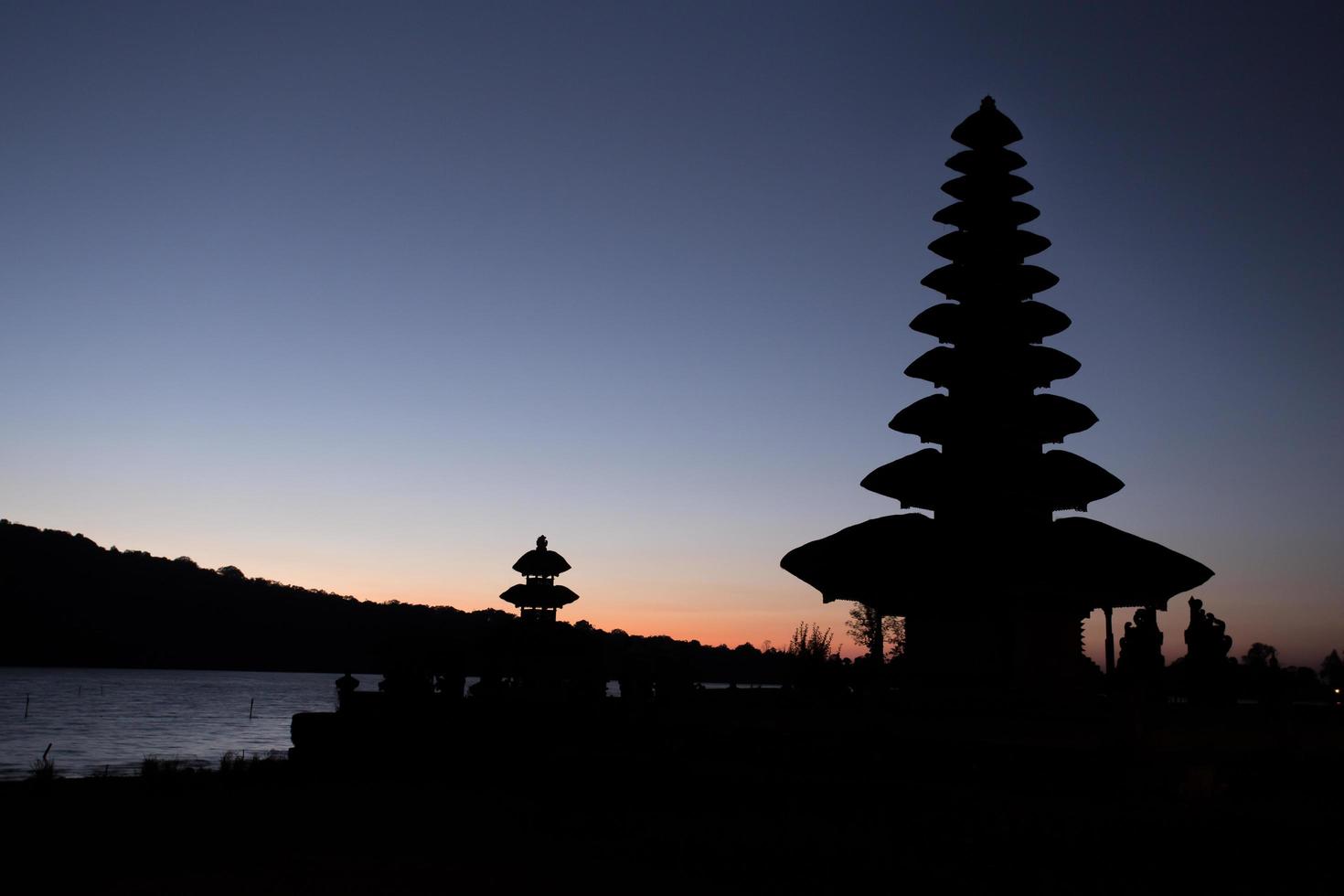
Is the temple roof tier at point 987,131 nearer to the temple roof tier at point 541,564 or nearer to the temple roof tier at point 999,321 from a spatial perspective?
the temple roof tier at point 999,321

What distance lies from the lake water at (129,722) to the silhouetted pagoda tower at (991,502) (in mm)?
25684

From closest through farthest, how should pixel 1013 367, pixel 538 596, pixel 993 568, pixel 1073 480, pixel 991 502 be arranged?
pixel 993 568 → pixel 1073 480 → pixel 991 502 → pixel 1013 367 → pixel 538 596

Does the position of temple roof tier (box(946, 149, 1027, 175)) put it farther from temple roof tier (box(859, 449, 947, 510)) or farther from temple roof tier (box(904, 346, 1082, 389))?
temple roof tier (box(859, 449, 947, 510))

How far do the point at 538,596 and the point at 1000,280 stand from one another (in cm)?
1744

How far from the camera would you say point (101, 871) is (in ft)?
44.4

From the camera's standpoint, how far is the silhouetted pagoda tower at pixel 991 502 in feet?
60.7

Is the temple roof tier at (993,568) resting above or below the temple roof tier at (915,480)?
below

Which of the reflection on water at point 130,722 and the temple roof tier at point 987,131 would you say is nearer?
the temple roof tier at point 987,131

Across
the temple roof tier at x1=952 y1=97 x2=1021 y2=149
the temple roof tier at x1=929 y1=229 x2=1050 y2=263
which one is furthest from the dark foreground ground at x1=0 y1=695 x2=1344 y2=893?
the temple roof tier at x1=952 y1=97 x2=1021 y2=149

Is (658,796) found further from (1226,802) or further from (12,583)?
(12,583)

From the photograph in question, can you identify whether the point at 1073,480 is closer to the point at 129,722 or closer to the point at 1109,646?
the point at 1109,646

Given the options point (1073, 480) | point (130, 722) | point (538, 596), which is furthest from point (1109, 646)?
point (130, 722)

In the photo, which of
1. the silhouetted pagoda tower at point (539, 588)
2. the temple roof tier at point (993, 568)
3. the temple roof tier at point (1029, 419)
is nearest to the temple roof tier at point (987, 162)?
the temple roof tier at point (1029, 419)

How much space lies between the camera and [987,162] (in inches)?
915
